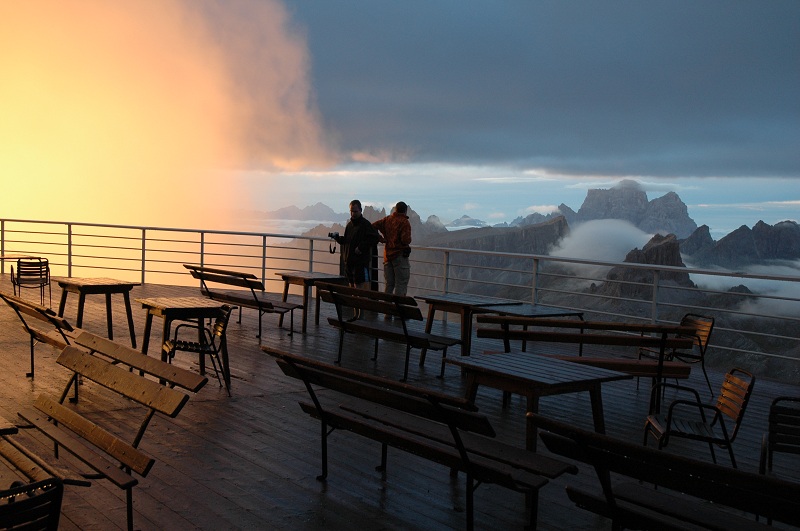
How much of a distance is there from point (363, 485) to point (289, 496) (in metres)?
0.43

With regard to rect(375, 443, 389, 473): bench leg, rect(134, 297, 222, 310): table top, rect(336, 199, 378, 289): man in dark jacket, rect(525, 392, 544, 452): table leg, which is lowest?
rect(375, 443, 389, 473): bench leg

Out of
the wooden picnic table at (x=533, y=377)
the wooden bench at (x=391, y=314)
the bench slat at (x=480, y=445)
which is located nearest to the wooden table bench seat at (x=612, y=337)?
the wooden bench at (x=391, y=314)

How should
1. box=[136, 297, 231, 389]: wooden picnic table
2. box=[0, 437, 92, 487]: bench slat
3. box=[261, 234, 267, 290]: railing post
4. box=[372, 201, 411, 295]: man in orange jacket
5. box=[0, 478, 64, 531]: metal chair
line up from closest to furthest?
box=[0, 478, 64, 531]: metal chair < box=[0, 437, 92, 487]: bench slat < box=[136, 297, 231, 389]: wooden picnic table < box=[372, 201, 411, 295]: man in orange jacket < box=[261, 234, 267, 290]: railing post

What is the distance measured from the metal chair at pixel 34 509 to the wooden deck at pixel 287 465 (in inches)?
54.0

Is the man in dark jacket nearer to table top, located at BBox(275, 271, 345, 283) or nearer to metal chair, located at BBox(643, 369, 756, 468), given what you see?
table top, located at BBox(275, 271, 345, 283)

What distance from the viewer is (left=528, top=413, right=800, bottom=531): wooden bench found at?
240 centimetres

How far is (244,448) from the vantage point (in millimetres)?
5227

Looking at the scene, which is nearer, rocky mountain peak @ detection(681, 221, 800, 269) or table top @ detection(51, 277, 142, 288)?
table top @ detection(51, 277, 142, 288)

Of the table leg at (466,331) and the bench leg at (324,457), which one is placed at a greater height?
the table leg at (466,331)

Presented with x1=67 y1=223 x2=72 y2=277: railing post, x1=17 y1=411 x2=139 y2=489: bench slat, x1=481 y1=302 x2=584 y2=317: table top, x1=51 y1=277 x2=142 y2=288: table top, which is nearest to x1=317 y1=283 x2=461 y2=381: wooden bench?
x1=481 y1=302 x2=584 y2=317: table top

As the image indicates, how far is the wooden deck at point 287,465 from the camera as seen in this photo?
13.4 ft

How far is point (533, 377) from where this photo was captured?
4551 mm

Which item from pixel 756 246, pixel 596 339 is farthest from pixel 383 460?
pixel 756 246

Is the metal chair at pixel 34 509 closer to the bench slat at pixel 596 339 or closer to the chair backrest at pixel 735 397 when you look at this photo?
the chair backrest at pixel 735 397
